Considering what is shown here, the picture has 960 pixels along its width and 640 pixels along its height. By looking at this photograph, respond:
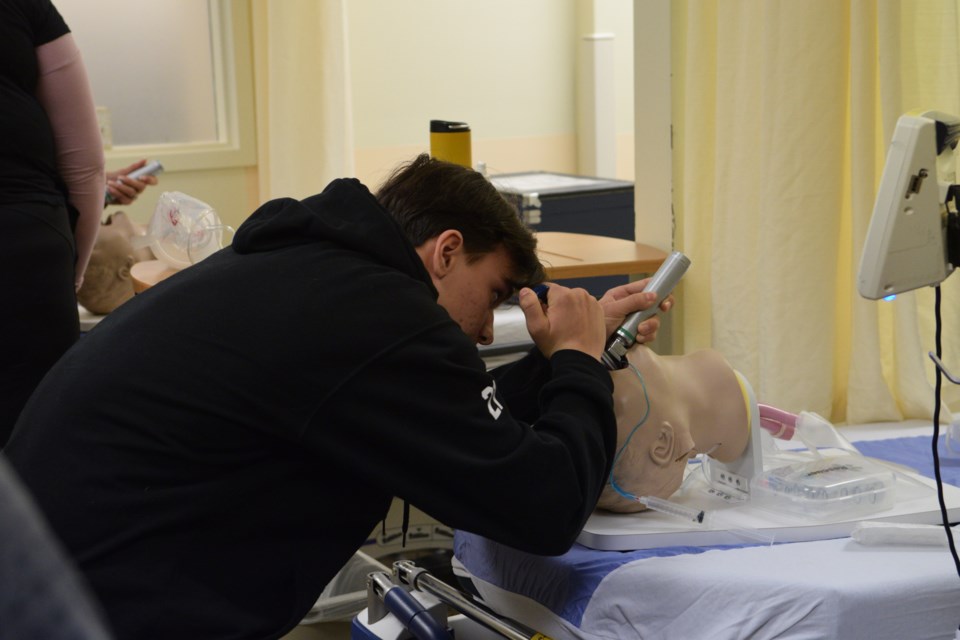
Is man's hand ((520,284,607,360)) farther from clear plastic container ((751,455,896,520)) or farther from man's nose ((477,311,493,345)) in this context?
clear plastic container ((751,455,896,520))

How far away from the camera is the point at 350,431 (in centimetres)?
121

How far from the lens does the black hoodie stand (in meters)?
1.18

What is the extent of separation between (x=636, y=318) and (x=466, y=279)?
10.4 inches

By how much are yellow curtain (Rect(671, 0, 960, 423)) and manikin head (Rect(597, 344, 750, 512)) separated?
0.84m

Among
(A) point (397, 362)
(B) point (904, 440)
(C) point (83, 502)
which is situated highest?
(A) point (397, 362)

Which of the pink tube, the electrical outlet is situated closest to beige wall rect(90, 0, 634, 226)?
the electrical outlet

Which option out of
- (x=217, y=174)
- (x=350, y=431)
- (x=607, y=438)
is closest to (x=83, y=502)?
(x=350, y=431)

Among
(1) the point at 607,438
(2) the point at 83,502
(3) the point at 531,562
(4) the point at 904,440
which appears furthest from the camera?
(4) the point at 904,440

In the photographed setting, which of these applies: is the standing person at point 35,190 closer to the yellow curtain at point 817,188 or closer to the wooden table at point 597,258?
the wooden table at point 597,258

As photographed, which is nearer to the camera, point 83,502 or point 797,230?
point 83,502

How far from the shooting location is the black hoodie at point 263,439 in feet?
3.89

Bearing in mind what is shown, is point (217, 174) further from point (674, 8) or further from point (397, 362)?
point (397, 362)

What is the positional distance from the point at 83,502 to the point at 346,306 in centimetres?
33

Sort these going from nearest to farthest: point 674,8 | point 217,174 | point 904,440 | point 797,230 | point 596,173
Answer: point 904,440 → point 797,230 → point 674,8 → point 217,174 → point 596,173
